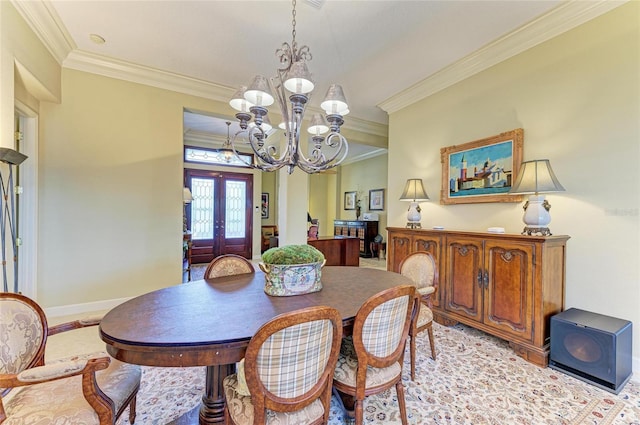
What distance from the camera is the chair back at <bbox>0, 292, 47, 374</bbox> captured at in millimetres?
1229

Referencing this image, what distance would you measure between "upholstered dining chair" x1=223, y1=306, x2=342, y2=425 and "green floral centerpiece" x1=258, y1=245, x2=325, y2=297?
55cm

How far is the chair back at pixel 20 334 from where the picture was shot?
1229 millimetres

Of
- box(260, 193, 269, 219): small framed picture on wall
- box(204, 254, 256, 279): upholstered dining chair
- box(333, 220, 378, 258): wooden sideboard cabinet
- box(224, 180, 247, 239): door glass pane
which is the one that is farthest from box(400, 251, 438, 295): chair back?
box(260, 193, 269, 219): small framed picture on wall

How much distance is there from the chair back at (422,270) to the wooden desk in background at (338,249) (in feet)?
8.62

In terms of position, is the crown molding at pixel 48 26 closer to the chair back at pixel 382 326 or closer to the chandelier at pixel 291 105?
the chandelier at pixel 291 105

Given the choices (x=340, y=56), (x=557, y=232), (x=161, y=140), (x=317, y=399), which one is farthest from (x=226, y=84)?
(x=557, y=232)

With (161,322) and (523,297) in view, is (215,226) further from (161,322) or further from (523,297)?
(523,297)

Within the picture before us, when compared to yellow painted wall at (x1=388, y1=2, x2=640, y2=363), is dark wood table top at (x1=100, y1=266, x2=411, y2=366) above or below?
below

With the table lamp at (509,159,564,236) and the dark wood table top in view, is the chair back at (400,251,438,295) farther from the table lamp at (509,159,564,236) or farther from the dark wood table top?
the table lamp at (509,159,564,236)

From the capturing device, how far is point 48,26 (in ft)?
8.48

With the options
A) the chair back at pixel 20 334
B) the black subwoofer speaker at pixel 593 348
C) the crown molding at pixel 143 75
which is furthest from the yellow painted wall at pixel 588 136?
the chair back at pixel 20 334

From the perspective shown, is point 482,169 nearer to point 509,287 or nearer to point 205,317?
point 509,287

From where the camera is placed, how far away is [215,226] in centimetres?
672

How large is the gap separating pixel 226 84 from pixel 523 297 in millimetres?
4300
